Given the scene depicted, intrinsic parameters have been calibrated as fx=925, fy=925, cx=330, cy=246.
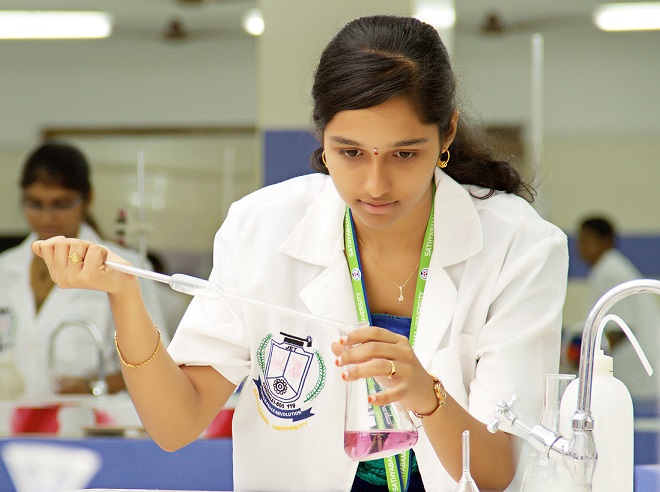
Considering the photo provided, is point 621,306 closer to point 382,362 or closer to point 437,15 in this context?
point 437,15

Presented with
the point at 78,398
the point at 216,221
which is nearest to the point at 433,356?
the point at 78,398

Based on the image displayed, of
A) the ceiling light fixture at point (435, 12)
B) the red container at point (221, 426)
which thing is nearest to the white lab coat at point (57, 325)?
the red container at point (221, 426)

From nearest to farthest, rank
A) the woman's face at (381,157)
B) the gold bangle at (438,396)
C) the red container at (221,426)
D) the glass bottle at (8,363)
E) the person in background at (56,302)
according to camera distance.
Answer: the gold bangle at (438,396) → the woman's face at (381,157) → the red container at (221,426) → the glass bottle at (8,363) → the person in background at (56,302)

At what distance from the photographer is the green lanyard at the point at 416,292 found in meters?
1.50

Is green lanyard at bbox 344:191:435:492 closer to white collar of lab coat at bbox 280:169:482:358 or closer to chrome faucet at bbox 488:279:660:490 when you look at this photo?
white collar of lab coat at bbox 280:169:482:358

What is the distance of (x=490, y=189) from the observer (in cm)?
181

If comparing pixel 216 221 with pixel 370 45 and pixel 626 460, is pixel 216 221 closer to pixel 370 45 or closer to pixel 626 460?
pixel 370 45

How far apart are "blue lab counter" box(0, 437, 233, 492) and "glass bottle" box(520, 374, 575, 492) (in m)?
1.19

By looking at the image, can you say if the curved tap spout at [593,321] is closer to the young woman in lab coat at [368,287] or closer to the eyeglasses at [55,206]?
the young woman in lab coat at [368,287]

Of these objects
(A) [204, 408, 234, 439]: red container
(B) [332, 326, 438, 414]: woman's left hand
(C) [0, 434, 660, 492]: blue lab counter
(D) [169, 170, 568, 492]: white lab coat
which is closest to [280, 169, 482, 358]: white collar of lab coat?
(D) [169, 170, 568, 492]: white lab coat

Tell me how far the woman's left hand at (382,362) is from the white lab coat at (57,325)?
6.99 ft

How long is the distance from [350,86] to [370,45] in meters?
0.11

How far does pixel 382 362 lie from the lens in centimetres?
122

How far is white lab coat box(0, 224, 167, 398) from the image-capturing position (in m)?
3.29
